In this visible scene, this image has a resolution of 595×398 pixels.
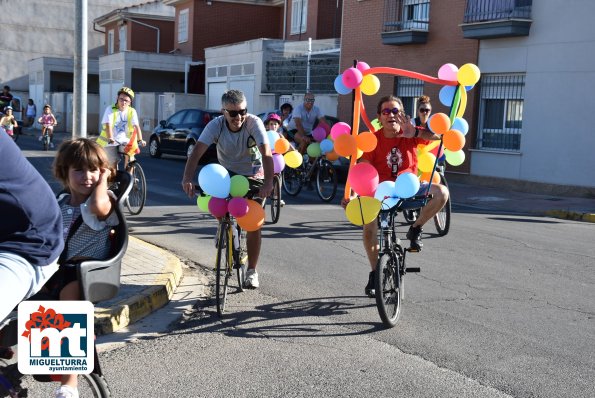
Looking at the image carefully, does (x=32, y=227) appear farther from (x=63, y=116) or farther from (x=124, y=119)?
(x=63, y=116)

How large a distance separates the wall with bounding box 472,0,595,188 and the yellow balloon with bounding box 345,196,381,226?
1296 cm

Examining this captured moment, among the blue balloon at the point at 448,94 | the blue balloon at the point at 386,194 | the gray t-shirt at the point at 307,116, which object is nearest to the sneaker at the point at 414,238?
the blue balloon at the point at 386,194

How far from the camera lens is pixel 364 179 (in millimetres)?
6457

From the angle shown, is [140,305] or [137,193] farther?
[137,193]

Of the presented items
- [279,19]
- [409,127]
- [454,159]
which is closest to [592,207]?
[454,159]

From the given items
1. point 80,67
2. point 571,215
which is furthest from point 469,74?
point 571,215

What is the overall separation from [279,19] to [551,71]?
24127 mm

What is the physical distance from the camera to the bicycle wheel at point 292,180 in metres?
15.5

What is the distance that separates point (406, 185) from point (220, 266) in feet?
5.80

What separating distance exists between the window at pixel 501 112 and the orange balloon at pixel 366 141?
1397cm

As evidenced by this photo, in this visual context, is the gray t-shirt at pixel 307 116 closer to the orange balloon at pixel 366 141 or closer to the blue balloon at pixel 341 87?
the blue balloon at pixel 341 87

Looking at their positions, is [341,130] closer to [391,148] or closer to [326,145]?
[391,148]

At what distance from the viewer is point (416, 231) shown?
23.7 ft

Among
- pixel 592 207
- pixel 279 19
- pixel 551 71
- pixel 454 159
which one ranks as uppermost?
pixel 279 19
